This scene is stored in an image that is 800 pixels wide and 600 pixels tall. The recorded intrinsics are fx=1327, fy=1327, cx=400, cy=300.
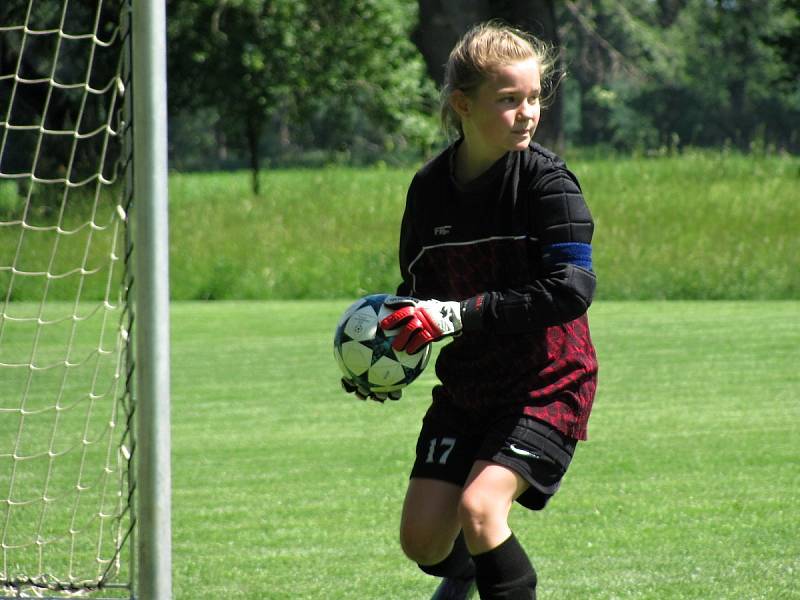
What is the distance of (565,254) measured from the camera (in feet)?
11.2

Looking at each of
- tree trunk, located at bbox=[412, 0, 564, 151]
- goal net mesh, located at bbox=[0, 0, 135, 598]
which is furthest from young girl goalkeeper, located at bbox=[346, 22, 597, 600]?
tree trunk, located at bbox=[412, 0, 564, 151]

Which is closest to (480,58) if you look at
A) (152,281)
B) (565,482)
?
(152,281)

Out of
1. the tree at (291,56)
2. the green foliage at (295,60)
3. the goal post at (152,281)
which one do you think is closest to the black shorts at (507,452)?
the goal post at (152,281)

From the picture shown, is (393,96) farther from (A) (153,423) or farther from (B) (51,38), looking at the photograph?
(A) (153,423)

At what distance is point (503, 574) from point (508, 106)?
1.22m

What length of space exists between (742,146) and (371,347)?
6917 cm

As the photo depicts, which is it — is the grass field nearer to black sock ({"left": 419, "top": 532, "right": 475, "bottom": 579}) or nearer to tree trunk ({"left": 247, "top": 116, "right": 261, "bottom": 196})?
black sock ({"left": 419, "top": 532, "right": 475, "bottom": 579})

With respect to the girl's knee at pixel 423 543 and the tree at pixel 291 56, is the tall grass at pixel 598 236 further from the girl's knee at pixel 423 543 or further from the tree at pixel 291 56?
the girl's knee at pixel 423 543

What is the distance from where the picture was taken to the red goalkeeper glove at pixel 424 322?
3.38 m

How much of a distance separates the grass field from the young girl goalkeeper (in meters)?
1.13

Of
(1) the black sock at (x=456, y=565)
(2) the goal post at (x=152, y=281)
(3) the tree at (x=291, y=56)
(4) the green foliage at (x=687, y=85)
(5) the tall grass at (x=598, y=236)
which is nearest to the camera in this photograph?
(2) the goal post at (x=152, y=281)

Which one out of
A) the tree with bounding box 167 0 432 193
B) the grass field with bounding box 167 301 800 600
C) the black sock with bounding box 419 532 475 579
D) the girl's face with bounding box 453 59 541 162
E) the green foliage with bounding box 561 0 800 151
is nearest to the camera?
the girl's face with bounding box 453 59 541 162

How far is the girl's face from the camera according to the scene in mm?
3523

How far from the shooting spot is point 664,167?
71.8ft
